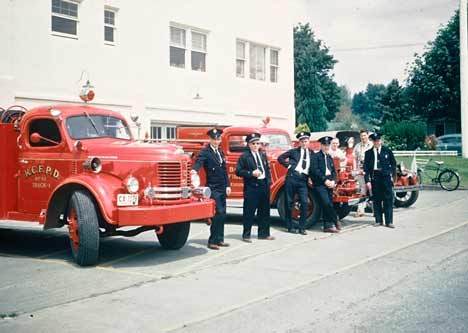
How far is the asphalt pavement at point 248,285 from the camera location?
18.6ft

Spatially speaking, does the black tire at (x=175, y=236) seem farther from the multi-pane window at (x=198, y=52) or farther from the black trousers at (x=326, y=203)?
the multi-pane window at (x=198, y=52)

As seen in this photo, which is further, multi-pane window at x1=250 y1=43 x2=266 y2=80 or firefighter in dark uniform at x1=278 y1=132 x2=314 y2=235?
multi-pane window at x1=250 y1=43 x2=266 y2=80

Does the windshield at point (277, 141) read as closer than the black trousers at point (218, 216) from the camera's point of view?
No

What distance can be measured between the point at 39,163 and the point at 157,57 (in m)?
11.6

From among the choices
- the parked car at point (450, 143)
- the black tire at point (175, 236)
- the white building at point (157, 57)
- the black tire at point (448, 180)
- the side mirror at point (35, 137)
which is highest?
the white building at point (157, 57)

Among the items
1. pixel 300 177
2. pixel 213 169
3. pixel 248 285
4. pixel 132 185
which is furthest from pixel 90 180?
pixel 300 177

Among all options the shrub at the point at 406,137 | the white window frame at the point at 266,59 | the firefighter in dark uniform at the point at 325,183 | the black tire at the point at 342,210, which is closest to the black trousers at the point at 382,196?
the black tire at the point at 342,210

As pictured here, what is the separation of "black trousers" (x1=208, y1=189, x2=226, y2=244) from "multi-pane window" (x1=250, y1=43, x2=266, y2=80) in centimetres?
1608

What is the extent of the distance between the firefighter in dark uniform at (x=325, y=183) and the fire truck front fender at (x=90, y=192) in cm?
417

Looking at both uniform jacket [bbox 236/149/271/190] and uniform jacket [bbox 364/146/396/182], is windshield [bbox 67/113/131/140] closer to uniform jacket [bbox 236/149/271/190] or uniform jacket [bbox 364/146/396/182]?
uniform jacket [bbox 236/149/271/190]

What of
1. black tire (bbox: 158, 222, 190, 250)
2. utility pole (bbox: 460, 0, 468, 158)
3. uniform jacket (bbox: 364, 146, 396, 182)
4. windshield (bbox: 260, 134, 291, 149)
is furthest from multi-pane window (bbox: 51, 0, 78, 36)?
utility pole (bbox: 460, 0, 468, 158)

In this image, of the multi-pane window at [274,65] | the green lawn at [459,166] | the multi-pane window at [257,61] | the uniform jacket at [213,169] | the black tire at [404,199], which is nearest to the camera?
the uniform jacket at [213,169]

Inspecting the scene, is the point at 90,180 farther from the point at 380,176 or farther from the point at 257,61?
the point at 257,61

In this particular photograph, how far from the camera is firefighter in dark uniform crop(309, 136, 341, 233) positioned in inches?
442
